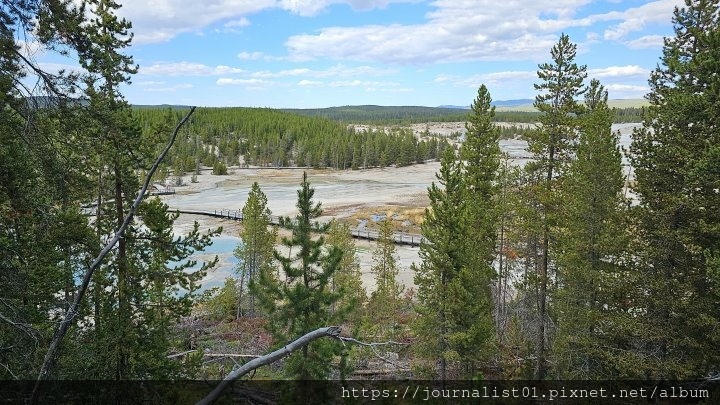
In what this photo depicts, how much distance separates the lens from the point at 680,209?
433 inches

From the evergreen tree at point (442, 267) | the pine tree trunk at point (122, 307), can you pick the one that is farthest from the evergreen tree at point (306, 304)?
the evergreen tree at point (442, 267)

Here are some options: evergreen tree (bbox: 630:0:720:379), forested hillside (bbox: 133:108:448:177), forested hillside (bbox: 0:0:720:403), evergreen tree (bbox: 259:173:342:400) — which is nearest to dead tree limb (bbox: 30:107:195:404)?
forested hillside (bbox: 0:0:720:403)

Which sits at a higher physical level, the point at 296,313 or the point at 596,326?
the point at 296,313

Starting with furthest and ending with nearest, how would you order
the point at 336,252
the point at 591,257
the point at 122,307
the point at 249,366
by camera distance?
the point at 591,257 → the point at 336,252 → the point at 122,307 → the point at 249,366

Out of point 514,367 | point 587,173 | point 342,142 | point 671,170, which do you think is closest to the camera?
point 671,170

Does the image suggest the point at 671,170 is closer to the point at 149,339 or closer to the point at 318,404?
the point at 318,404

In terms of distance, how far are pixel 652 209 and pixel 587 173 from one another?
2.53 meters

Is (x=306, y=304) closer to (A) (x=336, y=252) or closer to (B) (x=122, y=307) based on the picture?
(A) (x=336, y=252)

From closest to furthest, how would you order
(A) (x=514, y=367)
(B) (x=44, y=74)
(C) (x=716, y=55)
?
(B) (x=44, y=74)
(C) (x=716, y=55)
(A) (x=514, y=367)

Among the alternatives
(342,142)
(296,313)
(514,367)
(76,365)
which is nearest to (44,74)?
(76,365)

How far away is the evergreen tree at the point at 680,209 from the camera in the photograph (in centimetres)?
1040

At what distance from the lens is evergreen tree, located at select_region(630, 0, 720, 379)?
34.1ft

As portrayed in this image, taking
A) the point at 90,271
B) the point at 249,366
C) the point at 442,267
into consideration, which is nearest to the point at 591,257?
the point at 442,267

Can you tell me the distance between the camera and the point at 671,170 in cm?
1118
